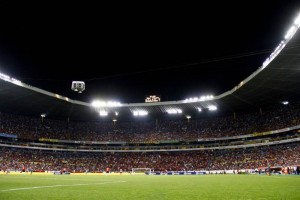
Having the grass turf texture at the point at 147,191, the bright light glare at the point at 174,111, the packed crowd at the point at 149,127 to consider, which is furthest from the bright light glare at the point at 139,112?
the grass turf texture at the point at 147,191

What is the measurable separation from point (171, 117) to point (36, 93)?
1464 inches

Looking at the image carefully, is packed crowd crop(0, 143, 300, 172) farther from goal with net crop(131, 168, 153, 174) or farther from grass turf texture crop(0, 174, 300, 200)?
grass turf texture crop(0, 174, 300, 200)

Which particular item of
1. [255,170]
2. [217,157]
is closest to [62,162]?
[217,157]

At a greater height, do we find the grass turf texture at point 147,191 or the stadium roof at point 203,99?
the stadium roof at point 203,99

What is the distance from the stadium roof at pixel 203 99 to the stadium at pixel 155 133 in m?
0.17

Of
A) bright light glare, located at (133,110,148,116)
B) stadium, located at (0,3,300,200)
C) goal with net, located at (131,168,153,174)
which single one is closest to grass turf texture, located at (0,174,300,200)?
stadium, located at (0,3,300,200)

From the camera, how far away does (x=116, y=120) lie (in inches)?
3199

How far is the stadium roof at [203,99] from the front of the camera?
1465 inches

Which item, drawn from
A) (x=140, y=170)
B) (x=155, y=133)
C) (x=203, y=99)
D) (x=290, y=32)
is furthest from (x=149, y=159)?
(x=290, y=32)

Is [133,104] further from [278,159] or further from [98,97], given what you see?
[278,159]

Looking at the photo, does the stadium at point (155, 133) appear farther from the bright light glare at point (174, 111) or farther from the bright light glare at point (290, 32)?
the bright light glare at point (290, 32)

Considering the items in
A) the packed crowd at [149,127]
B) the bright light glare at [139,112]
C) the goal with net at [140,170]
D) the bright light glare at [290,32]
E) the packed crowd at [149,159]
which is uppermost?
the bright light glare at [290,32]

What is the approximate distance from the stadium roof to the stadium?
0.17 m

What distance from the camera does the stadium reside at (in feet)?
174
